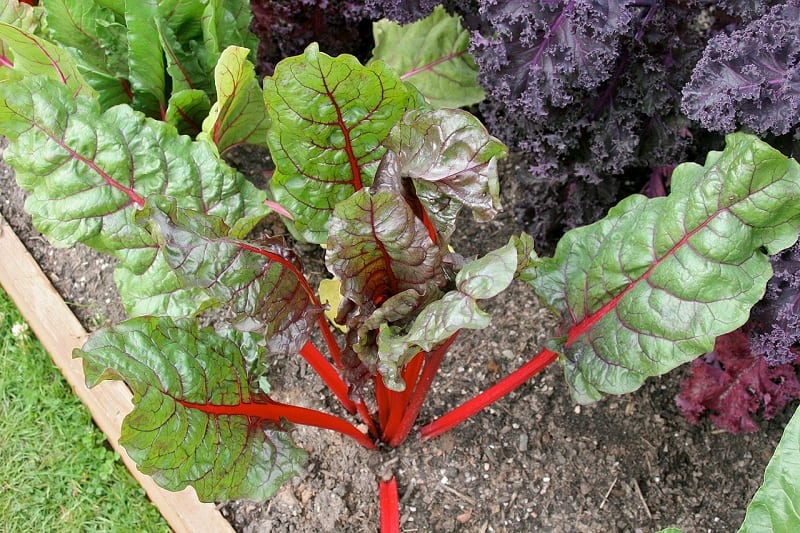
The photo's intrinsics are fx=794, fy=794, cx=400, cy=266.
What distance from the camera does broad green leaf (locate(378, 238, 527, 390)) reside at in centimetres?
106

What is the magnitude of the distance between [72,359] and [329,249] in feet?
3.36

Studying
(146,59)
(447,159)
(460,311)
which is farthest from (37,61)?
(460,311)

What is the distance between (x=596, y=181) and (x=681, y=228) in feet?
1.56

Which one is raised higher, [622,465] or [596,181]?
[596,181]

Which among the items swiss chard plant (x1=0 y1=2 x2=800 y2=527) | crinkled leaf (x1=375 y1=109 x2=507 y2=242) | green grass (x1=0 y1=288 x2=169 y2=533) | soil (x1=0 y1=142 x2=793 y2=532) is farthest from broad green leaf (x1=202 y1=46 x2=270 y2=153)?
green grass (x1=0 y1=288 x2=169 y2=533)

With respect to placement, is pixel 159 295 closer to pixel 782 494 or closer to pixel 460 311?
pixel 460 311

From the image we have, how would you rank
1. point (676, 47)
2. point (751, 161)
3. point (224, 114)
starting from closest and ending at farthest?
1. point (751, 161)
2. point (224, 114)
3. point (676, 47)

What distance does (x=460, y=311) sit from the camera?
1073 millimetres

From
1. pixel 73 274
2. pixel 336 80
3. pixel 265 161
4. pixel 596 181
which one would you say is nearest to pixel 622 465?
pixel 596 181

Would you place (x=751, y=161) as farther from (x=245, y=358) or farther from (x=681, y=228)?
(x=245, y=358)

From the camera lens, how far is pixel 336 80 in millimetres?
1241

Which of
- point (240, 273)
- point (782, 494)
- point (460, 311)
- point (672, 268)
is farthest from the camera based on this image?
point (672, 268)

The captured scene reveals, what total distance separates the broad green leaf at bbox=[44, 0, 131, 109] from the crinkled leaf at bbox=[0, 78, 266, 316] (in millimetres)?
408

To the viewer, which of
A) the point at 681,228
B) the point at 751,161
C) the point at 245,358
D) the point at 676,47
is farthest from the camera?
the point at 676,47
